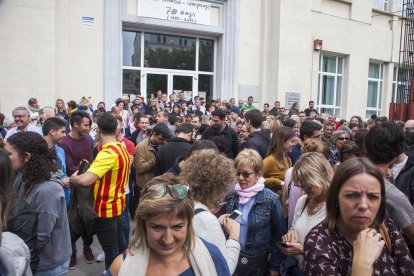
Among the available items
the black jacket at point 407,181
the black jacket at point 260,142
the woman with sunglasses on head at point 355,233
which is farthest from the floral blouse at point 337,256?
the black jacket at point 260,142

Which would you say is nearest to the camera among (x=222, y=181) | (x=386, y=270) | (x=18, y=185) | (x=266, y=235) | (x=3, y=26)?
(x=386, y=270)

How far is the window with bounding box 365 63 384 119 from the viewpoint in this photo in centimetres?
1847

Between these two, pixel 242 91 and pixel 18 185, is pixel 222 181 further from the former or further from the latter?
pixel 242 91

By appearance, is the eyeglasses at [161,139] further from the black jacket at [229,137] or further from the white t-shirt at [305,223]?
the white t-shirt at [305,223]

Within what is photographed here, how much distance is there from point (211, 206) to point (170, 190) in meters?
0.72

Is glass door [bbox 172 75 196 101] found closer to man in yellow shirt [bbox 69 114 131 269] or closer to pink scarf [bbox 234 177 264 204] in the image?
man in yellow shirt [bbox 69 114 131 269]

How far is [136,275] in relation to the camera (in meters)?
1.56

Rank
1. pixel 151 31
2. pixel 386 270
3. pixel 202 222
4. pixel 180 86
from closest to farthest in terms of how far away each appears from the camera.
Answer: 1. pixel 386 270
2. pixel 202 222
3. pixel 151 31
4. pixel 180 86

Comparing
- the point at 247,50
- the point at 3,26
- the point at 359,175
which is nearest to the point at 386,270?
the point at 359,175

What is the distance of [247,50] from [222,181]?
12505 mm

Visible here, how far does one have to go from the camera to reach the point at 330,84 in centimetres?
1689

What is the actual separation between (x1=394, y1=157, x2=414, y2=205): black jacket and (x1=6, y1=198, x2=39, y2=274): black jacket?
2822 mm

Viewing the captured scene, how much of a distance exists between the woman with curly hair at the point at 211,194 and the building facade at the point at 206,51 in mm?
9145

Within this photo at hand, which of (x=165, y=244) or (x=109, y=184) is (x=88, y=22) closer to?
(x=109, y=184)
